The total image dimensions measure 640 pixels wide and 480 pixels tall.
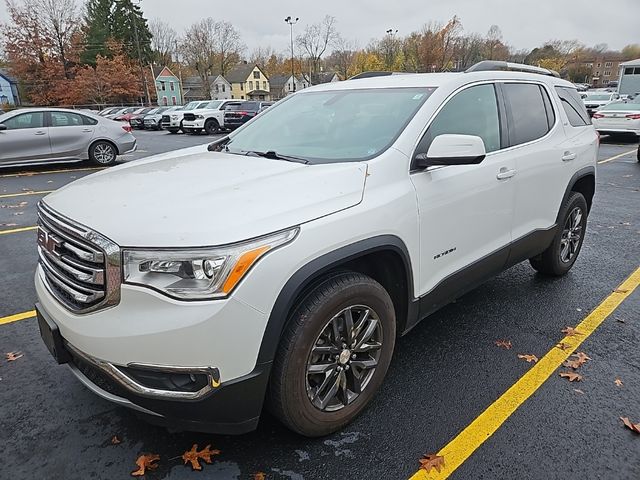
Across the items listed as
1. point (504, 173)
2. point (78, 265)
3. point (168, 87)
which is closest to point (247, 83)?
point (168, 87)

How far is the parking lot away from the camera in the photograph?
223 cm

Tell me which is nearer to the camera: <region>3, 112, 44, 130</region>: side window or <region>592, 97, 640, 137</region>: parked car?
<region>3, 112, 44, 130</region>: side window

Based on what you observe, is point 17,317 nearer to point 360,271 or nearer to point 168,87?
point 360,271

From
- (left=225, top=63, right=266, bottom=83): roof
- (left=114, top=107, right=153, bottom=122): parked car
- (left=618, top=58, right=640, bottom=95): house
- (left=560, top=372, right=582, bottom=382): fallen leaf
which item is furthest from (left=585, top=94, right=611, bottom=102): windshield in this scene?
(left=225, top=63, right=266, bottom=83): roof

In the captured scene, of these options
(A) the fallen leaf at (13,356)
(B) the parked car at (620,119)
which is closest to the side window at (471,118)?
(A) the fallen leaf at (13,356)

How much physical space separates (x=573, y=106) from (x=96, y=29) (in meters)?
66.5

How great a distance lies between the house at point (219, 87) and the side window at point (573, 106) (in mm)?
88472

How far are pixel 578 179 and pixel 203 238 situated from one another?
12.6 feet

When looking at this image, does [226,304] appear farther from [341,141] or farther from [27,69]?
[27,69]

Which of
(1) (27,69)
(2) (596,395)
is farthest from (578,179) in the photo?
(1) (27,69)

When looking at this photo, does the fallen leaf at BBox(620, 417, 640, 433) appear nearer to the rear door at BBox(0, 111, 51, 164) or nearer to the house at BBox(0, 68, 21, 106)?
the rear door at BBox(0, 111, 51, 164)

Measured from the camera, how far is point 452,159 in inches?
102

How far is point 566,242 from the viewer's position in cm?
451

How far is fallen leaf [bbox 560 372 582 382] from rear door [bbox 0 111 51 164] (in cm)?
1199
